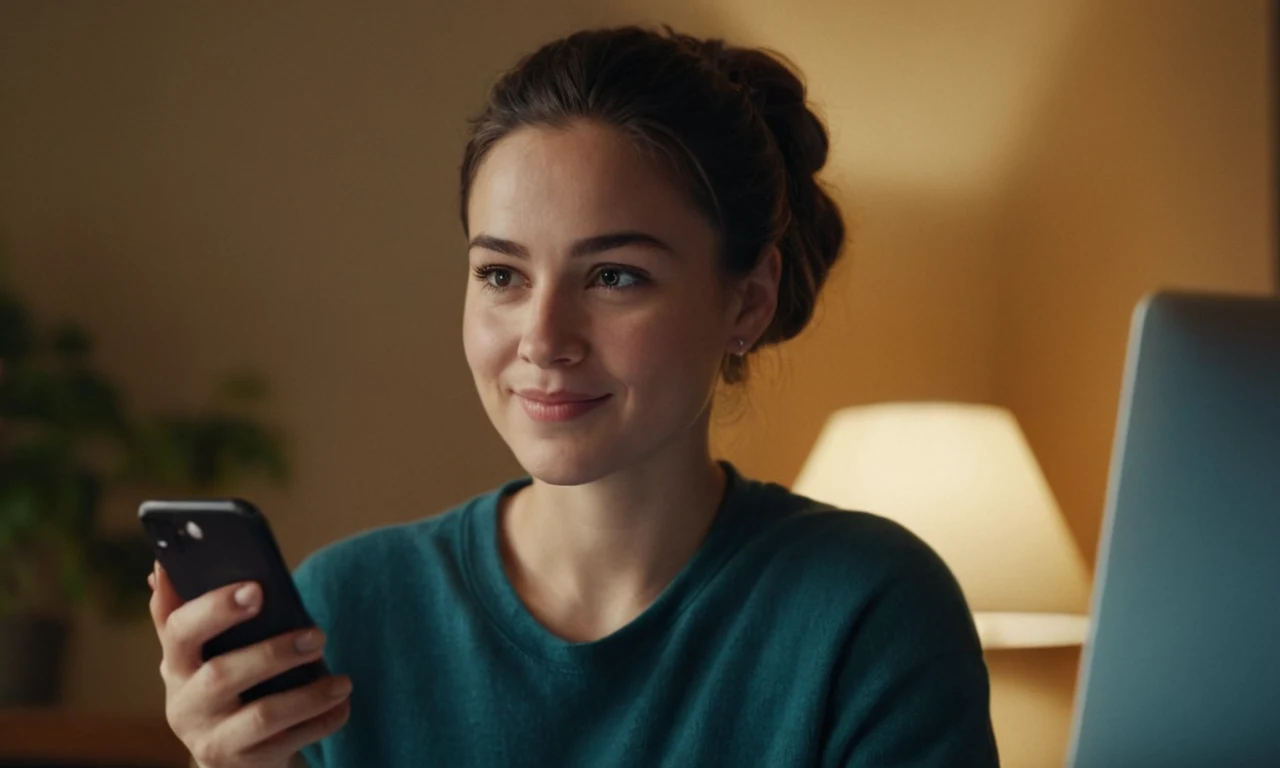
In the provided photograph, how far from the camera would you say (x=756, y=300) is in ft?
4.40

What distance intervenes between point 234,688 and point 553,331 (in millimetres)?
360

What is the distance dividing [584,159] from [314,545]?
1449mm

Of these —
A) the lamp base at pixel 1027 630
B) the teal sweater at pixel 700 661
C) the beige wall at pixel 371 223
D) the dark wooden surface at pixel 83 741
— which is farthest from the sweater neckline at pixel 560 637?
the beige wall at pixel 371 223

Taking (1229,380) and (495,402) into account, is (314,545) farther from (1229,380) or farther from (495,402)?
(1229,380)

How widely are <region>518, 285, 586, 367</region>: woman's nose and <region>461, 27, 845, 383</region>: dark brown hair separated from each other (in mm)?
151

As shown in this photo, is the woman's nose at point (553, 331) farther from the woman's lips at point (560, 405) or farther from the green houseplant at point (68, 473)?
the green houseplant at point (68, 473)

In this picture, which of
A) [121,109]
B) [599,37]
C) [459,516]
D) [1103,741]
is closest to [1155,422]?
[1103,741]

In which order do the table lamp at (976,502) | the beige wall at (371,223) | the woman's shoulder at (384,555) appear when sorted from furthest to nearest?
1. the beige wall at (371,223)
2. the table lamp at (976,502)
3. the woman's shoulder at (384,555)

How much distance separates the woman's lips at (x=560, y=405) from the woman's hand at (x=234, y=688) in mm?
256

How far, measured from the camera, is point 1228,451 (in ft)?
2.21

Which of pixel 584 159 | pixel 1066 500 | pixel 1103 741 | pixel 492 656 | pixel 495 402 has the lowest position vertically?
pixel 1066 500

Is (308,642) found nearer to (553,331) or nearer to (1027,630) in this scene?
(553,331)

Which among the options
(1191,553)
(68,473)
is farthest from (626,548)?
(68,473)

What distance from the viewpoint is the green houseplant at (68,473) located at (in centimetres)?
217
